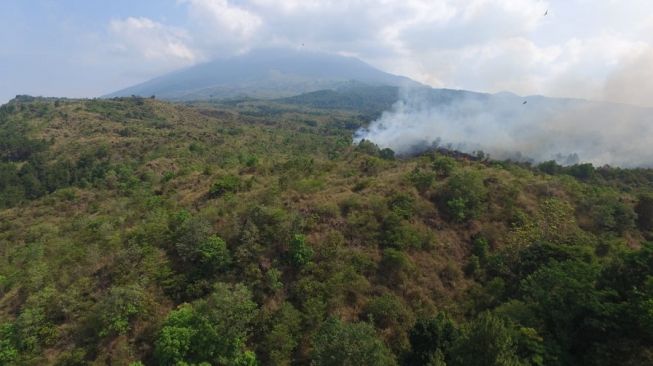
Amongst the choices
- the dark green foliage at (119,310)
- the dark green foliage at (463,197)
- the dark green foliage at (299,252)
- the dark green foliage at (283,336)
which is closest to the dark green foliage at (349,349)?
the dark green foliage at (283,336)

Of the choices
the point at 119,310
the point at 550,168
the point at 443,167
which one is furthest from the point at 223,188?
the point at 550,168

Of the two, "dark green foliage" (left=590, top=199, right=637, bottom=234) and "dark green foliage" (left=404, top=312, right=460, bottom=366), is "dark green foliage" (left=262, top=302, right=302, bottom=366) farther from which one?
"dark green foliage" (left=590, top=199, right=637, bottom=234)

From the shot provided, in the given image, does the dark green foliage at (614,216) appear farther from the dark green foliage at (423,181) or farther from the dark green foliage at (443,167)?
the dark green foliage at (423,181)

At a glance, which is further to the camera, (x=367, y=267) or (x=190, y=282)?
(x=367, y=267)

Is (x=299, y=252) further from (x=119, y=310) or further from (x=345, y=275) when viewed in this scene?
(x=119, y=310)

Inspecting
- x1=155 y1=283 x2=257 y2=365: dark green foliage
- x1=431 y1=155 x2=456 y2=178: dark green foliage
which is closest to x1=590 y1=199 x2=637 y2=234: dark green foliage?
x1=431 y1=155 x2=456 y2=178: dark green foliage

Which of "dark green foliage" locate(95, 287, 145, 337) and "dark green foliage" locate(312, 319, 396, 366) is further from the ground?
"dark green foliage" locate(312, 319, 396, 366)

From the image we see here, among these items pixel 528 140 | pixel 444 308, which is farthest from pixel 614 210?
pixel 528 140

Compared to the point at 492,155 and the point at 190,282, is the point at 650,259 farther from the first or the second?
the point at 492,155
